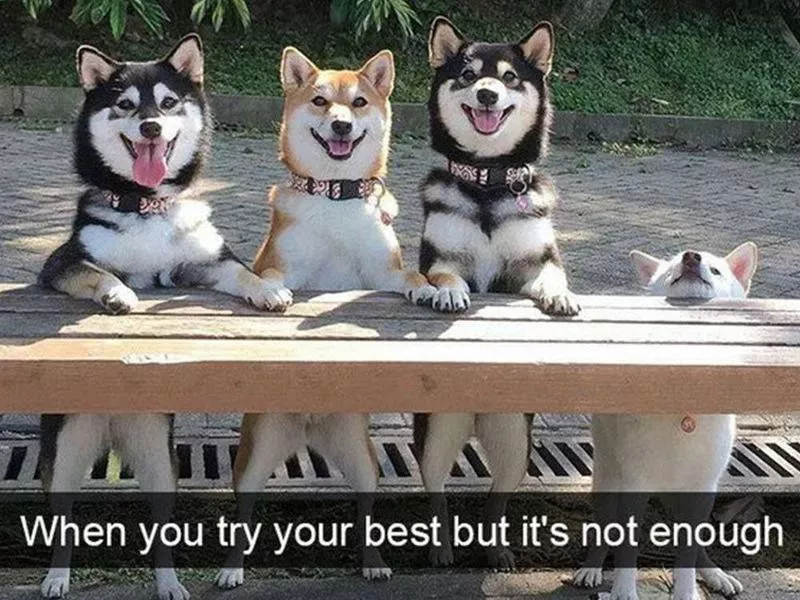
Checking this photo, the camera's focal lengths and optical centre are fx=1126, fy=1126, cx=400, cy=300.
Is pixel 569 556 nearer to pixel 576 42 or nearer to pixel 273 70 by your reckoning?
pixel 273 70

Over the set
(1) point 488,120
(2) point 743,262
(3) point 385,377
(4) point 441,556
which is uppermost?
(1) point 488,120

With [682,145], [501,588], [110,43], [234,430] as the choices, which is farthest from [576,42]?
[501,588]

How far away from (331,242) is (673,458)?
3.84 ft

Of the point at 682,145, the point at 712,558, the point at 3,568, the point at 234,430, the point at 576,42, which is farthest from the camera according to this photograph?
the point at 576,42

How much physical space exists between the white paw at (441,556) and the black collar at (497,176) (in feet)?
3.52

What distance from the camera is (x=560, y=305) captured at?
290cm

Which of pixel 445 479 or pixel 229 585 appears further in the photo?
pixel 445 479

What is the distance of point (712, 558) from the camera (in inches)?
134

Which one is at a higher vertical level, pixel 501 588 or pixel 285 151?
pixel 285 151

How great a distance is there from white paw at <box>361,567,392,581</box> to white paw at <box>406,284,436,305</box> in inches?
30.3

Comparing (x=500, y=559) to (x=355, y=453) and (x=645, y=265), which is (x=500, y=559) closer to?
(x=355, y=453)

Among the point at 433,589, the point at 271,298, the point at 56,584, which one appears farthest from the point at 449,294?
the point at 56,584

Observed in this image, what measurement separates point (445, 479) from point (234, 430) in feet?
3.18

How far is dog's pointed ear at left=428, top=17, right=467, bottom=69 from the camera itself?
339 centimetres
